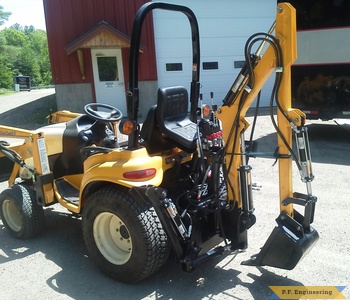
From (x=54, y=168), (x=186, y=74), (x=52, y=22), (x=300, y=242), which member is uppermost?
(x=52, y=22)

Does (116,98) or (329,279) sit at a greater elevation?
(116,98)

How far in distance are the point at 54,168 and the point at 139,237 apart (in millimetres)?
1970

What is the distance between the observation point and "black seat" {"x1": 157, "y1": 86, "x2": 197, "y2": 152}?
311 centimetres

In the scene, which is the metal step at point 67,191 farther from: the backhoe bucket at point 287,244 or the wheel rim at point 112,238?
the backhoe bucket at point 287,244

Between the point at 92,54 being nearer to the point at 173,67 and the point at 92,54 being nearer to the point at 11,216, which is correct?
the point at 173,67

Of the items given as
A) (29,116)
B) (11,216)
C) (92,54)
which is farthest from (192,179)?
(29,116)

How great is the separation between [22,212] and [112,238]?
4.08 ft

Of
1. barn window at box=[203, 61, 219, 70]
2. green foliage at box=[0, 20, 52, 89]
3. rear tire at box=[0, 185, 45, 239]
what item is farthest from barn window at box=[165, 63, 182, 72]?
green foliage at box=[0, 20, 52, 89]

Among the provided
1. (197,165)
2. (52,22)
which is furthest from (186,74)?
(197,165)

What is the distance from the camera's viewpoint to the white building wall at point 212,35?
1327cm

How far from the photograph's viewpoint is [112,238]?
10.7 ft

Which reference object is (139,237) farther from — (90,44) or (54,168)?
(90,44)

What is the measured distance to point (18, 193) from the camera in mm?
3998

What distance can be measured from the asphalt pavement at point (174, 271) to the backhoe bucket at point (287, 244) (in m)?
0.29
